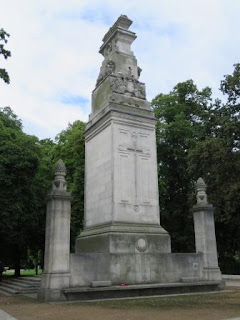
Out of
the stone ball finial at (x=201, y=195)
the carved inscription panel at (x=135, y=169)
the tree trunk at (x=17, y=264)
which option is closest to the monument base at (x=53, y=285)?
the carved inscription panel at (x=135, y=169)

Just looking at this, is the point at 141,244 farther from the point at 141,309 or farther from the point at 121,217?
the point at 141,309

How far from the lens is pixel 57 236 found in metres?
13.3

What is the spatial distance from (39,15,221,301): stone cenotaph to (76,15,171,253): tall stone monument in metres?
0.04

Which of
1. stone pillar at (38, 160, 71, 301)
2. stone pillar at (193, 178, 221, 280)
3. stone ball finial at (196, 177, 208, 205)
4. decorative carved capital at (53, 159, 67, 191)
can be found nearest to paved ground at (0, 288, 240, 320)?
stone pillar at (38, 160, 71, 301)

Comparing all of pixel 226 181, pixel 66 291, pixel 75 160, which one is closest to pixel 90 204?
pixel 66 291

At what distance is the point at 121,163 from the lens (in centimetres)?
1592

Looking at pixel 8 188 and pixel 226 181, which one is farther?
pixel 226 181

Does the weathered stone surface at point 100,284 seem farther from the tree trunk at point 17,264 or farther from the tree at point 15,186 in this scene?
the tree trunk at point 17,264

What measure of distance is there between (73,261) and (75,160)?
19368 millimetres

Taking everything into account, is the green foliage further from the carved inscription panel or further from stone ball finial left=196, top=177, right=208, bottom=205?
the carved inscription panel

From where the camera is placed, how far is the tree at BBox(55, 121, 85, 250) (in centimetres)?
3005

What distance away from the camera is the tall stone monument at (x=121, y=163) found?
49.5 feet

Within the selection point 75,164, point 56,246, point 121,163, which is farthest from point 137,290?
point 75,164

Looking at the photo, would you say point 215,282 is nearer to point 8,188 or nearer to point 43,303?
point 43,303
